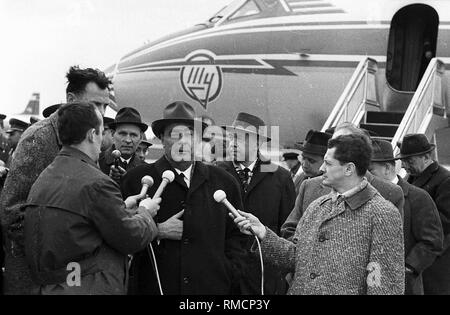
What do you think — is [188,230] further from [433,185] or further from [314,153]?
[433,185]

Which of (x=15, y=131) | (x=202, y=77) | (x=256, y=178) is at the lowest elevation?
(x=15, y=131)

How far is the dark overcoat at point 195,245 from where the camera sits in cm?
535

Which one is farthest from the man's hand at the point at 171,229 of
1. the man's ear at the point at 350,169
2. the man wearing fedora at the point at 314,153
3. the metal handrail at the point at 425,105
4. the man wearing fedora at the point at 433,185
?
the metal handrail at the point at 425,105

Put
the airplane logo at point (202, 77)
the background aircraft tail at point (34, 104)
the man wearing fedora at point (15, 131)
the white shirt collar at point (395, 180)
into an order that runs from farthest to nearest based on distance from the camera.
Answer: the background aircraft tail at point (34, 104) < the man wearing fedora at point (15, 131) < the airplane logo at point (202, 77) < the white shirt collar at point (395, 180)

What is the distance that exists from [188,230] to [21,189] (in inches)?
42.2

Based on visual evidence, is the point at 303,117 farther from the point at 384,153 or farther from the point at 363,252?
the point at 363,252

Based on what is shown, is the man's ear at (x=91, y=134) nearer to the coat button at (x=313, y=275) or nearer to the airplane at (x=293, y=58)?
the coat button at (x=313, y=275)

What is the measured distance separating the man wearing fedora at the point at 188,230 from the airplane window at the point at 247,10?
24.4ft

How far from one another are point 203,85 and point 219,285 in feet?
24.5

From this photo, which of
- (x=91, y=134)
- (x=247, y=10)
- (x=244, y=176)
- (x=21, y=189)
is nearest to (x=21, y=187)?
(x=21, y=189)

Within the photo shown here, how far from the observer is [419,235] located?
7055 millimetres

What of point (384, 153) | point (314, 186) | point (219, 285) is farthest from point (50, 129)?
point (384, 153)

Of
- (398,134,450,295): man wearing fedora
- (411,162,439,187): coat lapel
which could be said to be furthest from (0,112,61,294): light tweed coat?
(411,162,439,187): coat lapel

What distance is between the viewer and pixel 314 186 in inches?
239
